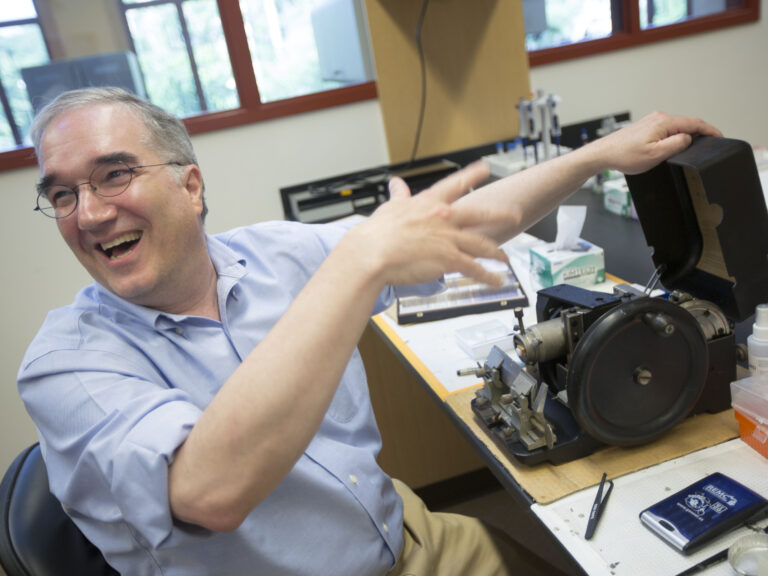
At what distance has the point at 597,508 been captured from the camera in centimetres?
82

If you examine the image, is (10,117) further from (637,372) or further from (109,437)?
(637,372)

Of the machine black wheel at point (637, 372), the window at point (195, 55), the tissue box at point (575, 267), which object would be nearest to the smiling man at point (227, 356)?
the machine black wheel at point (637, 372)

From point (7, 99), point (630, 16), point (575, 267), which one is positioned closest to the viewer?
point (575, 267)

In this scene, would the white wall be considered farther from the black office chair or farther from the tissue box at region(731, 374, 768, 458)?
the tissue box at region(731, 374, 768, 458)

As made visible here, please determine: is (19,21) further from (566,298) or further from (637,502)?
(637,502)

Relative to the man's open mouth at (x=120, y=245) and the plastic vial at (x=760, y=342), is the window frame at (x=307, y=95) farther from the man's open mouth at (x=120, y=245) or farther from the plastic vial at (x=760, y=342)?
the plastic vial at (x=760, y=342)

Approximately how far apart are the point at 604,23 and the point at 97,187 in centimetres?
288

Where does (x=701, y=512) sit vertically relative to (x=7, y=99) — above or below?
below

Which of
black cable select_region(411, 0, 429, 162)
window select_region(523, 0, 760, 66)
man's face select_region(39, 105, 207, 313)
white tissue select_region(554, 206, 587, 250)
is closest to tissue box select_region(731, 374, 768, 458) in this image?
white tissue select_region(554, 206, 587, 250)

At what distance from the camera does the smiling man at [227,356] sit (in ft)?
2.29

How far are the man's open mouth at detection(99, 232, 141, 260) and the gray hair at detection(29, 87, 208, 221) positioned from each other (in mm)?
154

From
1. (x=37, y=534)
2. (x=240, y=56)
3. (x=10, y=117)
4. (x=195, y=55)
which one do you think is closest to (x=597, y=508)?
(x=37, y=534)

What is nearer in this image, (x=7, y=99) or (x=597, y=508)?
(x=597, y=508)

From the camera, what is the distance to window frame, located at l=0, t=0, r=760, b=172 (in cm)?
261
